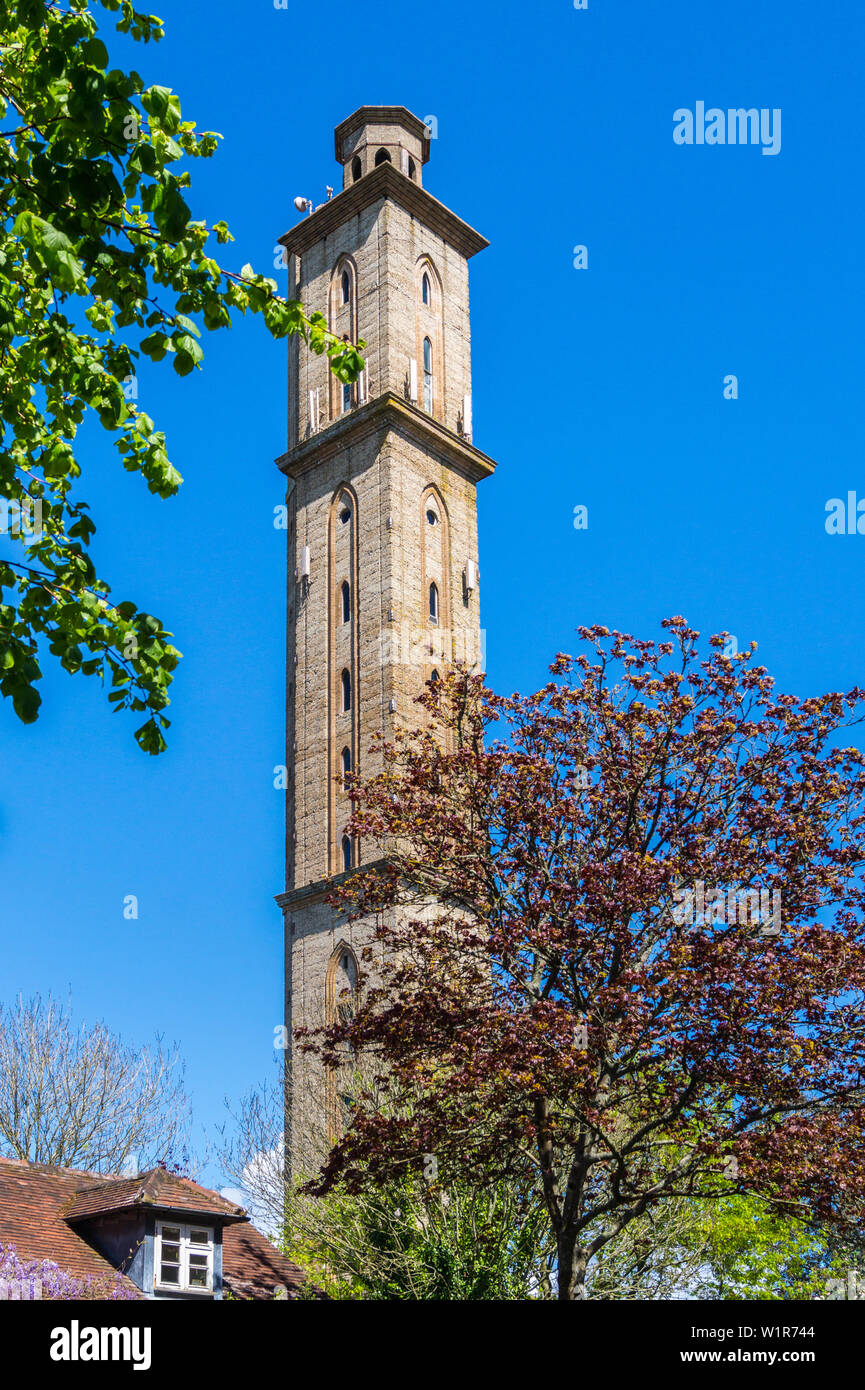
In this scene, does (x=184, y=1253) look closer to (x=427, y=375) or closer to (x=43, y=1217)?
(x=43, y=1217)

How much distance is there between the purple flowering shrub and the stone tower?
2213 cm

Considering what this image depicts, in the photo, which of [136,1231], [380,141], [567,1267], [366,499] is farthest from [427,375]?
[567,1267]

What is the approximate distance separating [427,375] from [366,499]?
6498 millimetres

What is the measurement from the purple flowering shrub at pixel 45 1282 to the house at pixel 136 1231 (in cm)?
105

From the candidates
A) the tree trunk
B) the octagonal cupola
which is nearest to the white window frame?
the tree trunk

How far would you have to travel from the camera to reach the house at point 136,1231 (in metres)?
23.4

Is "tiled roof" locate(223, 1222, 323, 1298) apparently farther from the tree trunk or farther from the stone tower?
the stone tower

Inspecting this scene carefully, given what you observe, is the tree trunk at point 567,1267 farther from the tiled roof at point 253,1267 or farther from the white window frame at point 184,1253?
the tiled roof at point 253,1267

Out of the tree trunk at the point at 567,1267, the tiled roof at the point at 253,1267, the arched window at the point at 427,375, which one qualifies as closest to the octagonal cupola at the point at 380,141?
the arched window at the point at 427,375

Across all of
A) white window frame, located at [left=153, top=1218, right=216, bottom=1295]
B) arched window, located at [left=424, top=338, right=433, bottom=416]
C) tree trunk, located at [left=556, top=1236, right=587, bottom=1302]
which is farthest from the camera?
arched window, located at [left=424, top=338, right=433, bottom=416]

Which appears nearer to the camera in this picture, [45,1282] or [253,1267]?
[45,1282]

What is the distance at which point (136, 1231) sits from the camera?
78.4ft

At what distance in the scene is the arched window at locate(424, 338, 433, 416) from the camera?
177 ft

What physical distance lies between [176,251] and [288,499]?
152ft
